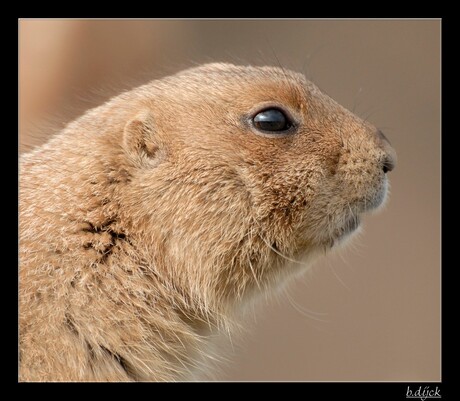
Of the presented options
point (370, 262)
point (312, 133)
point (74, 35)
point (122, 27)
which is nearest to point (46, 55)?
point (74, 35)

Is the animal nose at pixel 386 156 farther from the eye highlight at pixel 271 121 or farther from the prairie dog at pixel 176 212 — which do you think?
the eye highlight at pixel 271 121

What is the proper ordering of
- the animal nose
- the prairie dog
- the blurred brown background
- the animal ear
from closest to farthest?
the prairie dog < the animal ear < the animal nose < the blurred brown background

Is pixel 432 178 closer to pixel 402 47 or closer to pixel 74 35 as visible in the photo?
pixel 402 47

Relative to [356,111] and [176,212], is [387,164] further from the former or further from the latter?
[356,111]

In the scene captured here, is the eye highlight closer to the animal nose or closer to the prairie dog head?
the prairie dog head

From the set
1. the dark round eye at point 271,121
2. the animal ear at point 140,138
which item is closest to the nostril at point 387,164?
the dark round eye at point 271,121

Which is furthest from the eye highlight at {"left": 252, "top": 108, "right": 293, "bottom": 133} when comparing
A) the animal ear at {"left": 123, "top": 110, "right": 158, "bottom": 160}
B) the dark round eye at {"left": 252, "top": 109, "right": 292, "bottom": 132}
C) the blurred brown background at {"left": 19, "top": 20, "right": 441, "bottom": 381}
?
Result: the blurred brown background at {"left": 19, "top": 20, "right": 441, "bottom": 381}

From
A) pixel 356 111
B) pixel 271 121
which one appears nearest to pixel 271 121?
pixel 271 121
